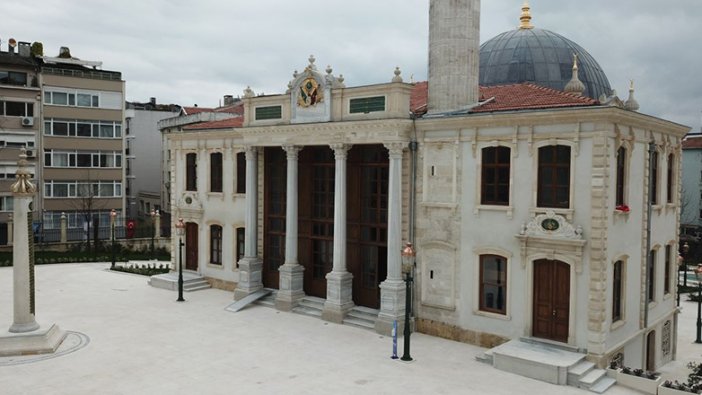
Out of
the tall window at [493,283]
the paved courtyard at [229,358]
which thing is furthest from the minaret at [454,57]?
the paved courtyard at [229,358]

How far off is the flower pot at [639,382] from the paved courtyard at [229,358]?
0.32 m

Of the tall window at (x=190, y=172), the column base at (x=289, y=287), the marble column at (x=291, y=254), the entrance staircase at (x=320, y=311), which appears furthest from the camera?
the tall window at (x=190, y=172)

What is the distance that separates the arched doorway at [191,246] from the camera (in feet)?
96.2

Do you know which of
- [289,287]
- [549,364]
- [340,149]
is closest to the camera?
[549,364]

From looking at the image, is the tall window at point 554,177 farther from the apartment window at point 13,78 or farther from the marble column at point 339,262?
the apartment window at point 13,78

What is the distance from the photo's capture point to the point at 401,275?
2122 cm

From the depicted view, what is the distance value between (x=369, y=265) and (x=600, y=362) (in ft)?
30.2

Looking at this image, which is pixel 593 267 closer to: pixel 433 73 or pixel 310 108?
pixel 433 73

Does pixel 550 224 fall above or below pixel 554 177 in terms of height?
below

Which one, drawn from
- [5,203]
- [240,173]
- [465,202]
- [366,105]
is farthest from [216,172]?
[5,203]

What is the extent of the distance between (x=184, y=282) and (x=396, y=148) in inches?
514

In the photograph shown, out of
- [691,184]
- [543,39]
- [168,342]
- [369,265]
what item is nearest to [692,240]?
[691,184]

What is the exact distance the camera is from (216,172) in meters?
28.1

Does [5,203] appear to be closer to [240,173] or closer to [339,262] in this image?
[240,173]
